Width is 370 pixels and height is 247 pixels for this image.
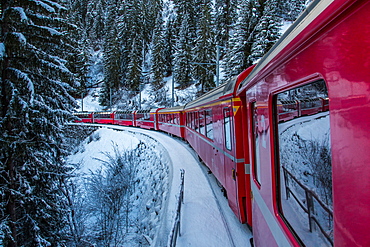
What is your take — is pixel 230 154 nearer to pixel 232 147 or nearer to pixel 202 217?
pixel 232 147

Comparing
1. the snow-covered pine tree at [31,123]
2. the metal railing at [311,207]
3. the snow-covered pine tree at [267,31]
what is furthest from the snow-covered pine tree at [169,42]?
the metal railing at [311,207]

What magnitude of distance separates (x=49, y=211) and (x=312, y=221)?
30.9ft

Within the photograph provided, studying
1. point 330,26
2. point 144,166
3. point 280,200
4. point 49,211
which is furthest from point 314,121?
point 144,166

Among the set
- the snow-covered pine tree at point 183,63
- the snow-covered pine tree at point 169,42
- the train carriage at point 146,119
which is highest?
the snow-covered pine tree at point 169,42

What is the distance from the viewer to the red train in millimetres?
1069

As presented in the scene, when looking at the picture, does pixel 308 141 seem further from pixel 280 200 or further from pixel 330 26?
pixel 280 200

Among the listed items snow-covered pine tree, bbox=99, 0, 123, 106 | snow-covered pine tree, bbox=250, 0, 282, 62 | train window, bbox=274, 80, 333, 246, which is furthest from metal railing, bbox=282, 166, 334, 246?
snow-covered pine tree, bbox=99, 0, 123, 106

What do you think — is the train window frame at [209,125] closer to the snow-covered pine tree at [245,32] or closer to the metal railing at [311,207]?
the metal railing at [311,207]

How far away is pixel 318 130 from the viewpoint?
149cm

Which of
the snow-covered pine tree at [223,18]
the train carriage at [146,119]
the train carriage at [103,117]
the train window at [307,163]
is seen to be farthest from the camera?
the snow-covered pine tree at [223,18]

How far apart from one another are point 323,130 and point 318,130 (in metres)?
0.08

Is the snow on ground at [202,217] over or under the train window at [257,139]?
under

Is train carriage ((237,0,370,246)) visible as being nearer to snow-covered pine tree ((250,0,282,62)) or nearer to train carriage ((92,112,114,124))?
snow-covered pine tree ((250,0,282,62))

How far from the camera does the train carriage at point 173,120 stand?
59.0ft
